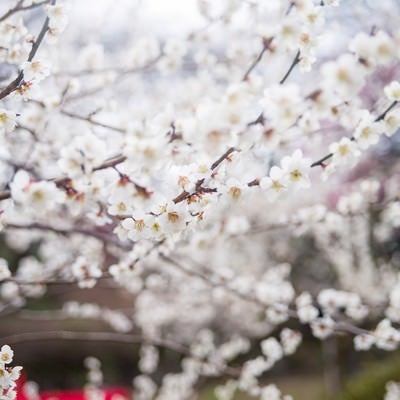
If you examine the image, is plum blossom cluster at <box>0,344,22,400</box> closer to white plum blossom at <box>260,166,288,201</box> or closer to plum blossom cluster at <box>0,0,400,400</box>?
plum blossom cluster at <box>0,0,400,400</box>

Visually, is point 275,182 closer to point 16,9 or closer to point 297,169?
point 297,169

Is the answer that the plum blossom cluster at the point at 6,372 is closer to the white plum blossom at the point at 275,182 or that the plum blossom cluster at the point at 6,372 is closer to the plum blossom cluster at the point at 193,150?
the plum blossom cluster at the point at 193,150

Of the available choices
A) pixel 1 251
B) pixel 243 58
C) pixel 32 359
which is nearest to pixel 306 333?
pixel 32 359

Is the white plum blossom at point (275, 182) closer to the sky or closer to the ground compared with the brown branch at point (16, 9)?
closer to the ground

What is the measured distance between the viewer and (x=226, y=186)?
1.33 metres

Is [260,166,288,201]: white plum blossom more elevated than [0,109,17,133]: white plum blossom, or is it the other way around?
[0,109,17,133]: white plum blossom

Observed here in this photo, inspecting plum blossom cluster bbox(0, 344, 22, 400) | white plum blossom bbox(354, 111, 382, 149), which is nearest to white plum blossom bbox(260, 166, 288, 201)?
white plum blossom bbox(354, 111, 382, 149)

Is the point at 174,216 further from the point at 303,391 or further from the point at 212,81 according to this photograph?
the point at 303,391

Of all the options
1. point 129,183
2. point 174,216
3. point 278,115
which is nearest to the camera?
point 278,115

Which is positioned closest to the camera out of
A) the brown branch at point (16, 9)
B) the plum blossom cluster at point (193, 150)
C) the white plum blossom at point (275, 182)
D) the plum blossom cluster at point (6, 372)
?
the plum blossom cluster at point (193, 150)

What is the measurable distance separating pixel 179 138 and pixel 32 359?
8.01 m

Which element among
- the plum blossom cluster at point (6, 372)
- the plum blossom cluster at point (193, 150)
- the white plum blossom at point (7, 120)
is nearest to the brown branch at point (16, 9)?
the plum blossom cluster at point (193, 150)

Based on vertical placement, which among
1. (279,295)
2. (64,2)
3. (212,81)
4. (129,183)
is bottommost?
(129,183)

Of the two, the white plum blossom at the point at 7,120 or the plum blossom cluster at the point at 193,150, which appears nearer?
the plum blossom cluster at the point at 193,150
